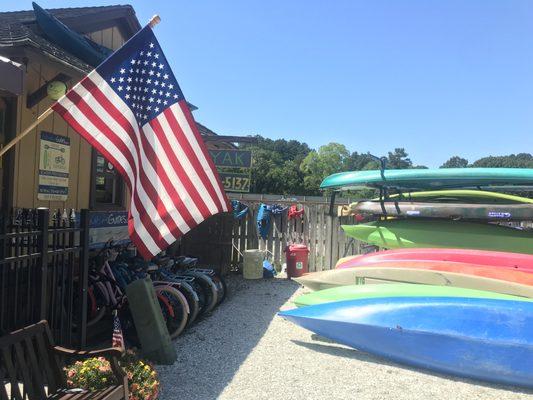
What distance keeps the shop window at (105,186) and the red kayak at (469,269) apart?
12.3 ft

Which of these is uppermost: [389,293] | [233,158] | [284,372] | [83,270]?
[233,158]

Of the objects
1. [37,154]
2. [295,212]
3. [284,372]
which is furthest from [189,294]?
[295,212]

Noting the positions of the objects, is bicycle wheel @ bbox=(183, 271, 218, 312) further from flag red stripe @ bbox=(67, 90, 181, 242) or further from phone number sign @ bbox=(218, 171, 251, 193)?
phone number sign @ bbox=(218, 171, 251, 193)

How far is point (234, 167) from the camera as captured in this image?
9594mm

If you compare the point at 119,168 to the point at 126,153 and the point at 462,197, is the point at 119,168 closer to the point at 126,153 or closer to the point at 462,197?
the point at 126,153

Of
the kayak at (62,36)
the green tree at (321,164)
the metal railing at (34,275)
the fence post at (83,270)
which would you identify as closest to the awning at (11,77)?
the metal railing at (34,275)

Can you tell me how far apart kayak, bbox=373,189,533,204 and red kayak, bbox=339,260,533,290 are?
1.81 meters

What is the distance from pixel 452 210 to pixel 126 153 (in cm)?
577

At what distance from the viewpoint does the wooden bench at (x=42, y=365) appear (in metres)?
2.92

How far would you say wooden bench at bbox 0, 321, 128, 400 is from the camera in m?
2.92

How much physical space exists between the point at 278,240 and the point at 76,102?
25.3 feet

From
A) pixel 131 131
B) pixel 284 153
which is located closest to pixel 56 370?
pixel 131 131

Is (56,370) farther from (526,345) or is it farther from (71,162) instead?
(526,345)

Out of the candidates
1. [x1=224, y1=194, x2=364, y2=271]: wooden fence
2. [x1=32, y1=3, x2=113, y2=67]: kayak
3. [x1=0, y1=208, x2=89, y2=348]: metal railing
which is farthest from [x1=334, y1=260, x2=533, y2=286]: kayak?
[x1=32, y1=3, x2=113, y2=67]: kayak
